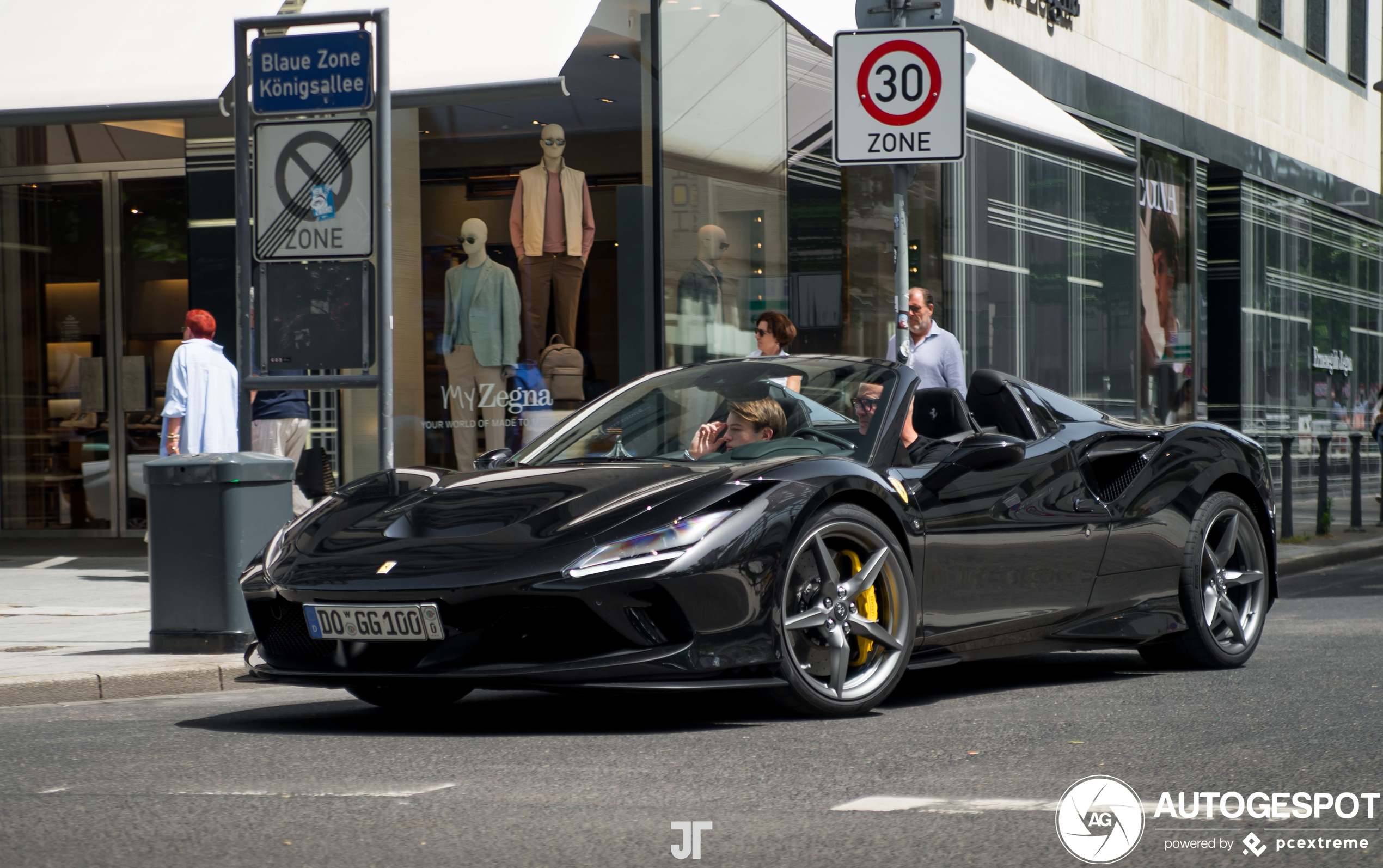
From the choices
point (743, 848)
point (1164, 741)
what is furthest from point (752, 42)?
point (743, 848)

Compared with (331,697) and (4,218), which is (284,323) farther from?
(4,218)

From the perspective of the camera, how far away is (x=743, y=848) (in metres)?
3.48

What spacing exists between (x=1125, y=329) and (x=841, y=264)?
20.8 feet

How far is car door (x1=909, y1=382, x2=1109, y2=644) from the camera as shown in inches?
220

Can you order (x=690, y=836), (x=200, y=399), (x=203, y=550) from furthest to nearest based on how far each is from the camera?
(x=200, y=399) < (x=203, y=550) < (x=690, y=836)

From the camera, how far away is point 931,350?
33.2ft

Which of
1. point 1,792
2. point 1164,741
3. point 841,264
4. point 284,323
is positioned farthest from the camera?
point 841,264

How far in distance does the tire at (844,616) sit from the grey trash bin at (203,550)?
10.0 feet

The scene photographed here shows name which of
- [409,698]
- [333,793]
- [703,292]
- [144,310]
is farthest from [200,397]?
[333,793]

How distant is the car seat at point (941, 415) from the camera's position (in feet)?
19.5

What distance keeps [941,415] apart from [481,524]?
72.2 inches

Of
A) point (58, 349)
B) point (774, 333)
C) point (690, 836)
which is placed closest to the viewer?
point (690, 836)

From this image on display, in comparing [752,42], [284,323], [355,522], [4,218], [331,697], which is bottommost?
[331,697]

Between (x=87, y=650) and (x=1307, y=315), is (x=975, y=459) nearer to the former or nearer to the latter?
(x=87, y=650)
